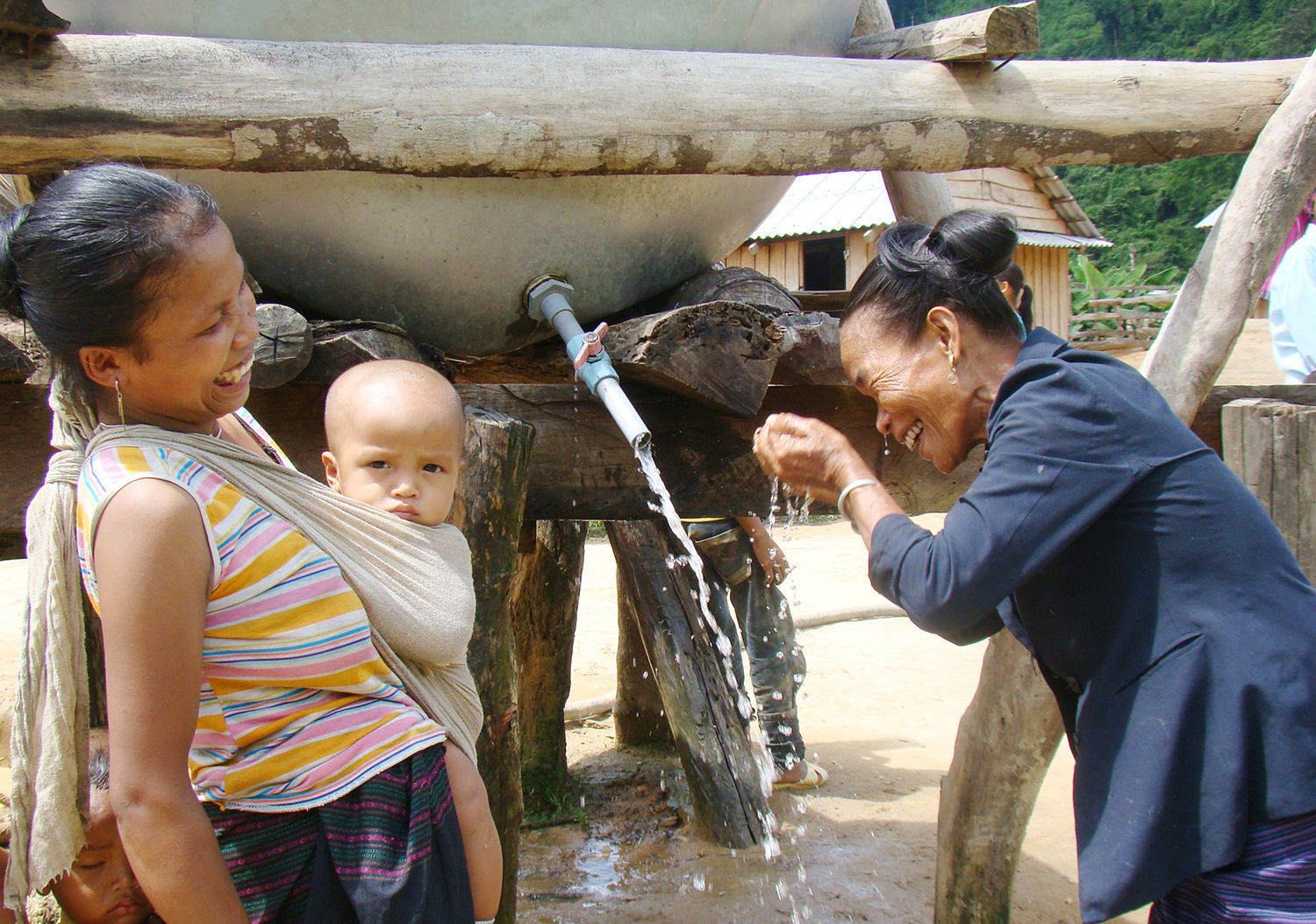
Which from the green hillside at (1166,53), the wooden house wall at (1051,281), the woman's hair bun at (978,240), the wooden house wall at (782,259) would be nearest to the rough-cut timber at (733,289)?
the woman's hair bun at (978,240)

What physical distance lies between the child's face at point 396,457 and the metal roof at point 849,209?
11.7 meters

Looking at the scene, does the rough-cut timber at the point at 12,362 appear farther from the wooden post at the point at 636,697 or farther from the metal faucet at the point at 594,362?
the wooden post at the point at 636,697

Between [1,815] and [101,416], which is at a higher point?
[101,416]

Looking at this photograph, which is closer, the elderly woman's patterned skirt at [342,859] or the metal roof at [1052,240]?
the elderly woman's patterned skirt at [342,859]

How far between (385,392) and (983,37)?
1.73 meters

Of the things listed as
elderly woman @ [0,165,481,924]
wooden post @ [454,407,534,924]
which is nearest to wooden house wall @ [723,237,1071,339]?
wooden post @ [454,407,534,924]

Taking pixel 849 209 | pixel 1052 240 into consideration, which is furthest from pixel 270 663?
pixel 1052 240

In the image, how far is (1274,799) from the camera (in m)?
1.40

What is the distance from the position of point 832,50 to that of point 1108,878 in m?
2.30

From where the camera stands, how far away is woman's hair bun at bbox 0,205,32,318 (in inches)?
45.7

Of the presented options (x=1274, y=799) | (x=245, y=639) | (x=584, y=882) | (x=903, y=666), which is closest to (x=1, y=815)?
(x=584, y=882)

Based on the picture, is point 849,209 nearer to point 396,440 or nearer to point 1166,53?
point 396,440

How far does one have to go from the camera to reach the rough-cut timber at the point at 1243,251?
245 centimetres

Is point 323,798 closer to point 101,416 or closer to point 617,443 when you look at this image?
point 101,416
